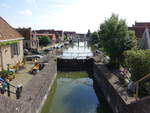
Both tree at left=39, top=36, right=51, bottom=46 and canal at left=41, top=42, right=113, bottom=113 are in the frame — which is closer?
canal at left=41, top=42, right=113, bottom=113

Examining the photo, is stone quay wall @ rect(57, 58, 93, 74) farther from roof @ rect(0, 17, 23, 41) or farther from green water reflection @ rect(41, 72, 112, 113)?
roof @ rect(0, 17, 23, 41)

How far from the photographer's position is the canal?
43.4 ft

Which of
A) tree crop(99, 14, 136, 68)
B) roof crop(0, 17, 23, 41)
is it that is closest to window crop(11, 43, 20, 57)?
roof crop(0, 17, 23, 41)

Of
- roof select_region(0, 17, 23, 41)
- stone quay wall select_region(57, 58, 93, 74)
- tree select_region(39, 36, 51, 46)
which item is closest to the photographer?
roof select_region(0, 17, 23, 41)

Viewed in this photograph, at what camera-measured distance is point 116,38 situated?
18625 millimetres

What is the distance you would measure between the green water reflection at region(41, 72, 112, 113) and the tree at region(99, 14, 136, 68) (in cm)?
434

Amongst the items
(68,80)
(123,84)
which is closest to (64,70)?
(68,80)

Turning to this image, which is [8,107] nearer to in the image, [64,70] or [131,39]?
[131,39]

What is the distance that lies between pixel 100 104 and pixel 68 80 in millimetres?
7829

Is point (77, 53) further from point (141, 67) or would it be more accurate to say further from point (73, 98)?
point (141, 67)

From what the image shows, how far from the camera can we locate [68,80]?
70.6 ft

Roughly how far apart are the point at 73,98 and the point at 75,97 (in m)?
0.32

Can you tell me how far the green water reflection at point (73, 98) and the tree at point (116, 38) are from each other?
4.34m

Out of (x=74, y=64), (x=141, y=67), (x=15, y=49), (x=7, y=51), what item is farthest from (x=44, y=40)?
(x=141, y=67)
